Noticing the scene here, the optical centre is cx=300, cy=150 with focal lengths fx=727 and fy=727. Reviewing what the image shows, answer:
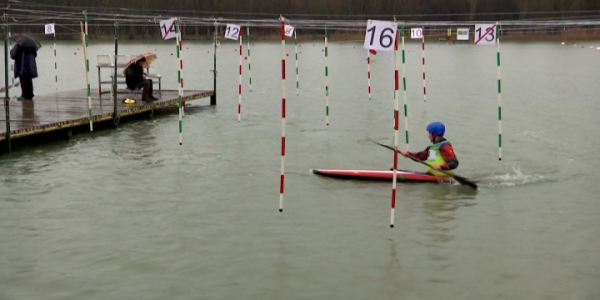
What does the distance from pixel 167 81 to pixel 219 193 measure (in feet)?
68.5

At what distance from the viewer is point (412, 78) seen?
31.6 metres

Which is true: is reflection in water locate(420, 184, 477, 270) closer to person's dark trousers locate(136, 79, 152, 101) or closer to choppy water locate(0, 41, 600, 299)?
choppy water locate(0, 41, 600, 299)

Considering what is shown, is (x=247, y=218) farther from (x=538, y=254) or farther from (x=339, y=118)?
(x=339, y=118)

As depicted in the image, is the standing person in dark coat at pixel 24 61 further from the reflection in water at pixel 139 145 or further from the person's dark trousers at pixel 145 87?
the reflection in water at pixel 139 145

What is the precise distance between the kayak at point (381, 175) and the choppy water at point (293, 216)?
0.60 feet

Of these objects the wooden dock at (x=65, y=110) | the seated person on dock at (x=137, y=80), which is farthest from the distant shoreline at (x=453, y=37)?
the seated person on dock at (x=137, y=80)

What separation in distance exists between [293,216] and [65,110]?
875 cm

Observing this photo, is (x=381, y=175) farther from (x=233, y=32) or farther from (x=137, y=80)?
(x=233, y=32)

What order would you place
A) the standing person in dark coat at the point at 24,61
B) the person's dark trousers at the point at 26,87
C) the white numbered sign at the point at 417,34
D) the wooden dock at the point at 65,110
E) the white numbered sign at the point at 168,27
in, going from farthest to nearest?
1. the white numbered sign at the point at 417,34
2. the person's dark trousers at the point at 26,87
3. the standing person in dark coat at the point at 24,61
4. the white numbered sign at the point at 168,27
5. the wooden dock at the point at 65,110

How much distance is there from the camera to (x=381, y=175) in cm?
1132

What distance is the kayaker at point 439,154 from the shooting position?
11.0m

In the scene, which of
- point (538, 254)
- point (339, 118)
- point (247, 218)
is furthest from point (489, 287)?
point (339, 118)

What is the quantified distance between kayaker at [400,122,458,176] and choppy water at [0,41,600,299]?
1.42 feet

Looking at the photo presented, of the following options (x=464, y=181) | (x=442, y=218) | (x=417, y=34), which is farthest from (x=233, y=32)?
(x=442, y=218)
